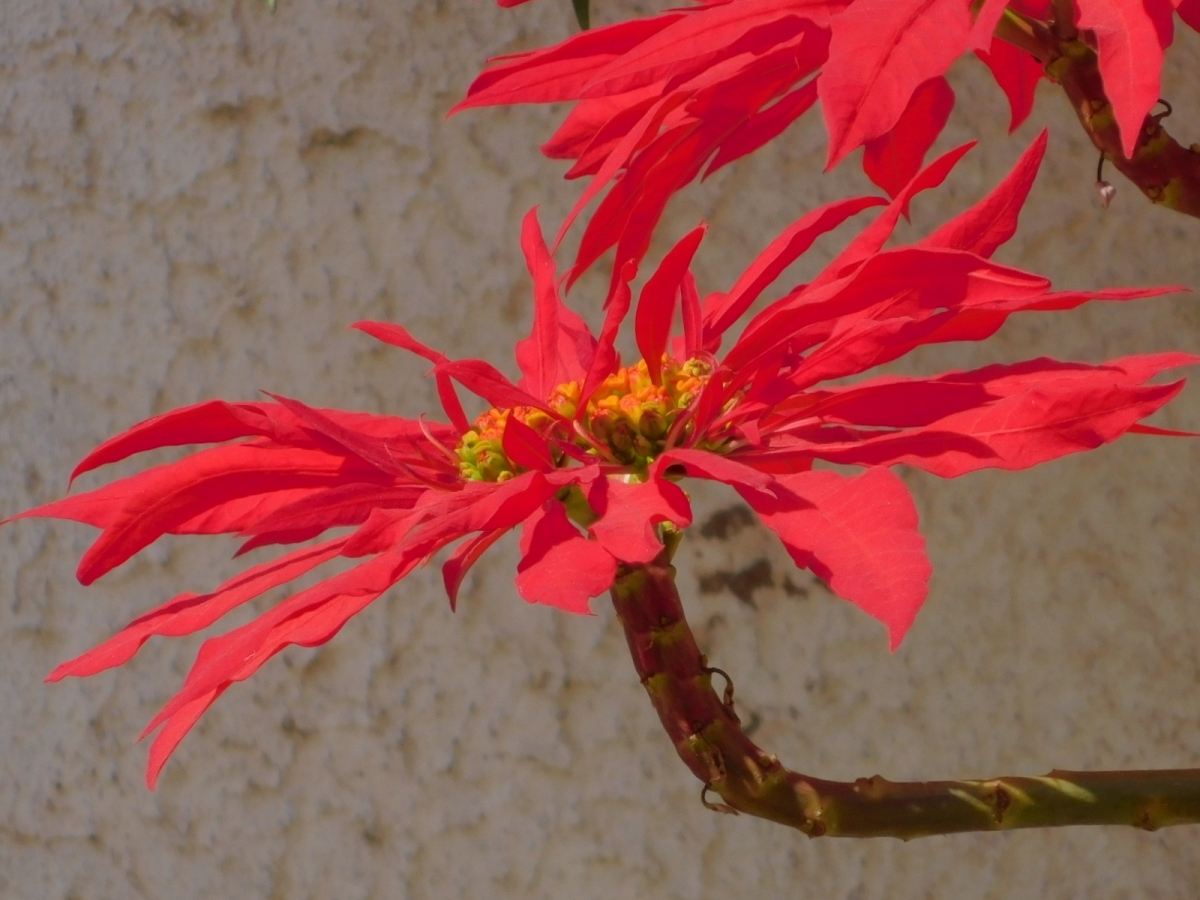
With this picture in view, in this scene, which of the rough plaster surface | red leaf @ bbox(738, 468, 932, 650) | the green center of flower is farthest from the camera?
the rough plaster surface

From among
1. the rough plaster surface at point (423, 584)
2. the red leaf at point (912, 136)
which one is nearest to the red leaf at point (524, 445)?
the red leaf at point (912, 136)

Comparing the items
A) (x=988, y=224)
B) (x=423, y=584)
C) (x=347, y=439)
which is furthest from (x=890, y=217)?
(x=423, y=584)

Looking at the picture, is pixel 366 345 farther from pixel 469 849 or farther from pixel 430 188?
pixel 469 849

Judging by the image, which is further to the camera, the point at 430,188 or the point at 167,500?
the point at 430,188

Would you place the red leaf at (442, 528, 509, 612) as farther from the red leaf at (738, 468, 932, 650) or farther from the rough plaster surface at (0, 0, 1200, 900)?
the rough plaster surface at (0, 0, 1200, 900)

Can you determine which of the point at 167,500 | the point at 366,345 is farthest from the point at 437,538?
the point at 366,345

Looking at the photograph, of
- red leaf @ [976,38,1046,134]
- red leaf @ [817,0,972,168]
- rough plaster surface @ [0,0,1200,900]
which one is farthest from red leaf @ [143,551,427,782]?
rough plaster surface @ [0,0,1200,900]

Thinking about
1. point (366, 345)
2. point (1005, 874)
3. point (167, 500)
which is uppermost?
point (167, 500)
